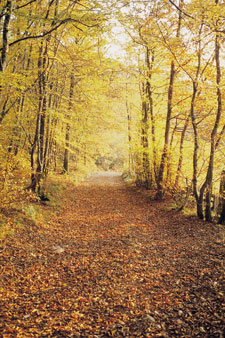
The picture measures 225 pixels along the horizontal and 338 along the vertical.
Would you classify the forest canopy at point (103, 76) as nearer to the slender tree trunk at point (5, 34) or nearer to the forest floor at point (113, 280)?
the slender tree trunk at point (5, 34)

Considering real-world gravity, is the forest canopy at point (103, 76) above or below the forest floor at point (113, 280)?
above

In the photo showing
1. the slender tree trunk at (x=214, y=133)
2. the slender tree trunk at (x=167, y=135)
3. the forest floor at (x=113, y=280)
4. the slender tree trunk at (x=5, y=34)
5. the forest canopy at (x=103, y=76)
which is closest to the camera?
the forest floor at (x=113, y=280)

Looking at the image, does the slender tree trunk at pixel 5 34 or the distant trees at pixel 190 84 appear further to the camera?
the distant trees at pixel 190 84

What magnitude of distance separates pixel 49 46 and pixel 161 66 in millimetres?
5724

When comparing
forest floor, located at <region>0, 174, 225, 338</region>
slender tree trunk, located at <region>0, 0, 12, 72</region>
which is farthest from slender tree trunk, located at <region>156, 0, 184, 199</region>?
slender tree trunk, located at <region>0, 0, 12, 72</region>

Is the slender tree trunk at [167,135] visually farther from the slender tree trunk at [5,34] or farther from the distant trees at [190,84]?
the slender tree trunk at [5,34]

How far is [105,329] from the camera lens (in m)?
3.18

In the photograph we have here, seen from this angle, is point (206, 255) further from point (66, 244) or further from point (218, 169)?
point (218, 169)

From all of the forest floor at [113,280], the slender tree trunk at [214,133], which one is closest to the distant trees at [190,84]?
the slender tree trunk at [214,133]

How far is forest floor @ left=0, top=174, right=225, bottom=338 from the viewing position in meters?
3.20

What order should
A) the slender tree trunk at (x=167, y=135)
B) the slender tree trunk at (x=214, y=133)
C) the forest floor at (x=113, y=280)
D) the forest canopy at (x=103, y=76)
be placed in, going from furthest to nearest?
the slender tree trunk at (x=167, y=135) → the slender tree trunk at (x=214, y=133) → the forest canopy at (x=103, y=76) → the forest floor at (x=113, y=280)

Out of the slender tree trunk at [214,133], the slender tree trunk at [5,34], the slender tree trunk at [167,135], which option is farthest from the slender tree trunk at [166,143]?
the slender tree trunk at [5,34]

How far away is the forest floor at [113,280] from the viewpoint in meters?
3.20

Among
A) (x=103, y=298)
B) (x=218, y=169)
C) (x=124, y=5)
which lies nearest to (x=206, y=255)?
(x=103, y=298)
